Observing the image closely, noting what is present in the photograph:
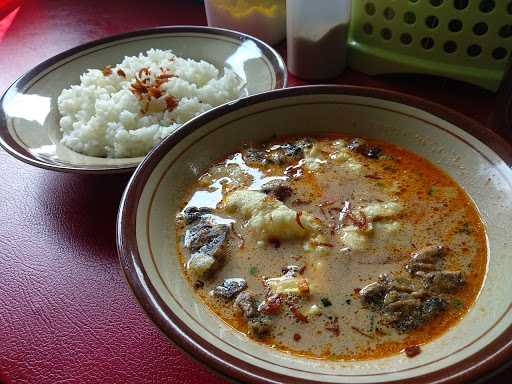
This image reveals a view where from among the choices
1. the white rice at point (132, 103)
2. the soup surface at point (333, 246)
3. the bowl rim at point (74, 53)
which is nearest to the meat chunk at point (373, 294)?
the soup surface at point (333, 246)

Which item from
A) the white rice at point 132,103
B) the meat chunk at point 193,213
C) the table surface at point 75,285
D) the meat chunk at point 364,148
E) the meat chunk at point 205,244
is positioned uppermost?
the meat chunk at point 364,148

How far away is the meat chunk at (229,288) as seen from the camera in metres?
1.15

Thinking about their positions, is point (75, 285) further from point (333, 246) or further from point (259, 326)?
point (333, 246)

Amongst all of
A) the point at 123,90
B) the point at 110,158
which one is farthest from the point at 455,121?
the point at 123,90

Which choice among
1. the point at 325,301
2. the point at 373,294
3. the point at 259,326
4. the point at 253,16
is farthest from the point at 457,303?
the point at 253,16

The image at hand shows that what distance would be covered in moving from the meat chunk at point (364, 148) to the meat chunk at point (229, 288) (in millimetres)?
623

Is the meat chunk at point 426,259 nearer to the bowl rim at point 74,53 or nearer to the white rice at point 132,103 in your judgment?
the bowl rim at point 74,53

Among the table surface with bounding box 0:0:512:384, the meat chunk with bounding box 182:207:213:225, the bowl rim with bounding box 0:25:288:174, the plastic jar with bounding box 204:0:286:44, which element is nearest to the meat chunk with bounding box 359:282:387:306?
the table surface with bounding box 0:0:512:384

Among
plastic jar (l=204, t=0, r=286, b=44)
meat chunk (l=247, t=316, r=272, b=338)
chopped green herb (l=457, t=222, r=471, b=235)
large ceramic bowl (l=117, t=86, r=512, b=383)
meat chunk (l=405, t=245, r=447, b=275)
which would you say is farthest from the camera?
plastic jar (l=204, t=0, r=286, b=44)

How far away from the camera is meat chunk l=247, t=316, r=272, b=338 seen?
106cm

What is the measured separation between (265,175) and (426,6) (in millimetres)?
1087

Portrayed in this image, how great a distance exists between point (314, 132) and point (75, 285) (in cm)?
91

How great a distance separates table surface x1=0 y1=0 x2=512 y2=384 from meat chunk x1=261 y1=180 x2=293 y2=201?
505mm

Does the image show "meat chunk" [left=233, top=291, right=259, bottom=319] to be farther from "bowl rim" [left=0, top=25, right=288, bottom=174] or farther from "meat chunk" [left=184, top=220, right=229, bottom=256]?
"bowl rim" [left=0, top=25, right=288, bottom=174]
